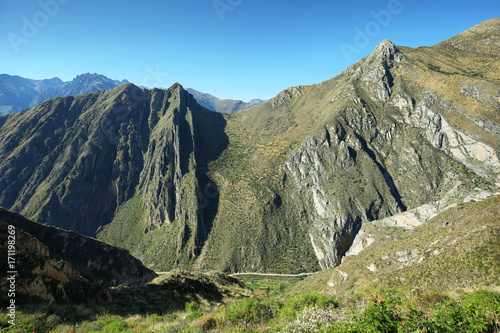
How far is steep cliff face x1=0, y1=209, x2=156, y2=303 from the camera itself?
1955cm

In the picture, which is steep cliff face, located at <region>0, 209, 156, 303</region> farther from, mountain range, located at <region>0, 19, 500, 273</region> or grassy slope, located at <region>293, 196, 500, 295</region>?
mountain range, located at <region>0, 19, 500, 273</region>

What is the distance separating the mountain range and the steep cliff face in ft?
189

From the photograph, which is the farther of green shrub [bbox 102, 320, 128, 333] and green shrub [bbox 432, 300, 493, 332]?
green shrub [bbox 102, 320, 128, 333]

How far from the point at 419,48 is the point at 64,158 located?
268 meters

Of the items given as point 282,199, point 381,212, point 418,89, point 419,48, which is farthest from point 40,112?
point 419,48

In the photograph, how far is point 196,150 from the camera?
531 feet

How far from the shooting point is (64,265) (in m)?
29.5

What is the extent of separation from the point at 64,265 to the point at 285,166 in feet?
381

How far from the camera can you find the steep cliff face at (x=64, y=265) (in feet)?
64.1
